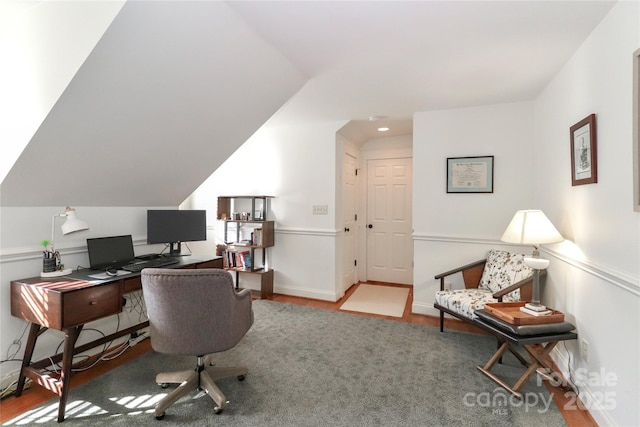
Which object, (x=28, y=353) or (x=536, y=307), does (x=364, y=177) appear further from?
(x=28, y=353)

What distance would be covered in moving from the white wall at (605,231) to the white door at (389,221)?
239cm

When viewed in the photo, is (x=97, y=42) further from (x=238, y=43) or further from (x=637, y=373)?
(x=637, y=373)

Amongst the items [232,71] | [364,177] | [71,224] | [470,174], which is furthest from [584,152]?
[71,224]

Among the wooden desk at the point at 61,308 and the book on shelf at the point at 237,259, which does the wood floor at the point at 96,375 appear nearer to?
the wooden desk at the point at 61,308

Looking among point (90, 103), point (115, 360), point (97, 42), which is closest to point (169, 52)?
point (97, 42)

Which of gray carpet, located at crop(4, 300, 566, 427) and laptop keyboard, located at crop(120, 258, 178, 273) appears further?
laptop keyboard, located at crop(120, 258, 178, 273)

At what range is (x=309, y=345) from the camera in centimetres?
267

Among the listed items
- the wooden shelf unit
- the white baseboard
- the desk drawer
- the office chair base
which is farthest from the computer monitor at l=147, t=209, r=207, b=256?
the white baseboard

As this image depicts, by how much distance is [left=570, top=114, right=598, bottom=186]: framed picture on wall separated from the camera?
179cm

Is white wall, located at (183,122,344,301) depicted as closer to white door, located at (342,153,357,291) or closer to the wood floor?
white door, located at (342,153,357,291)

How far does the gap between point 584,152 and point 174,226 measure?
3.37 metres

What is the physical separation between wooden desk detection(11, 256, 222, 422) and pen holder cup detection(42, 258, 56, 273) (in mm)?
75

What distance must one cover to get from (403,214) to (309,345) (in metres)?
2.73

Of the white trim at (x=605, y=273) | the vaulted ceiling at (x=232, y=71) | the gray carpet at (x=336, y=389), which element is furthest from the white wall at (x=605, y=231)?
the gray carpet at (x=336, y=389)
